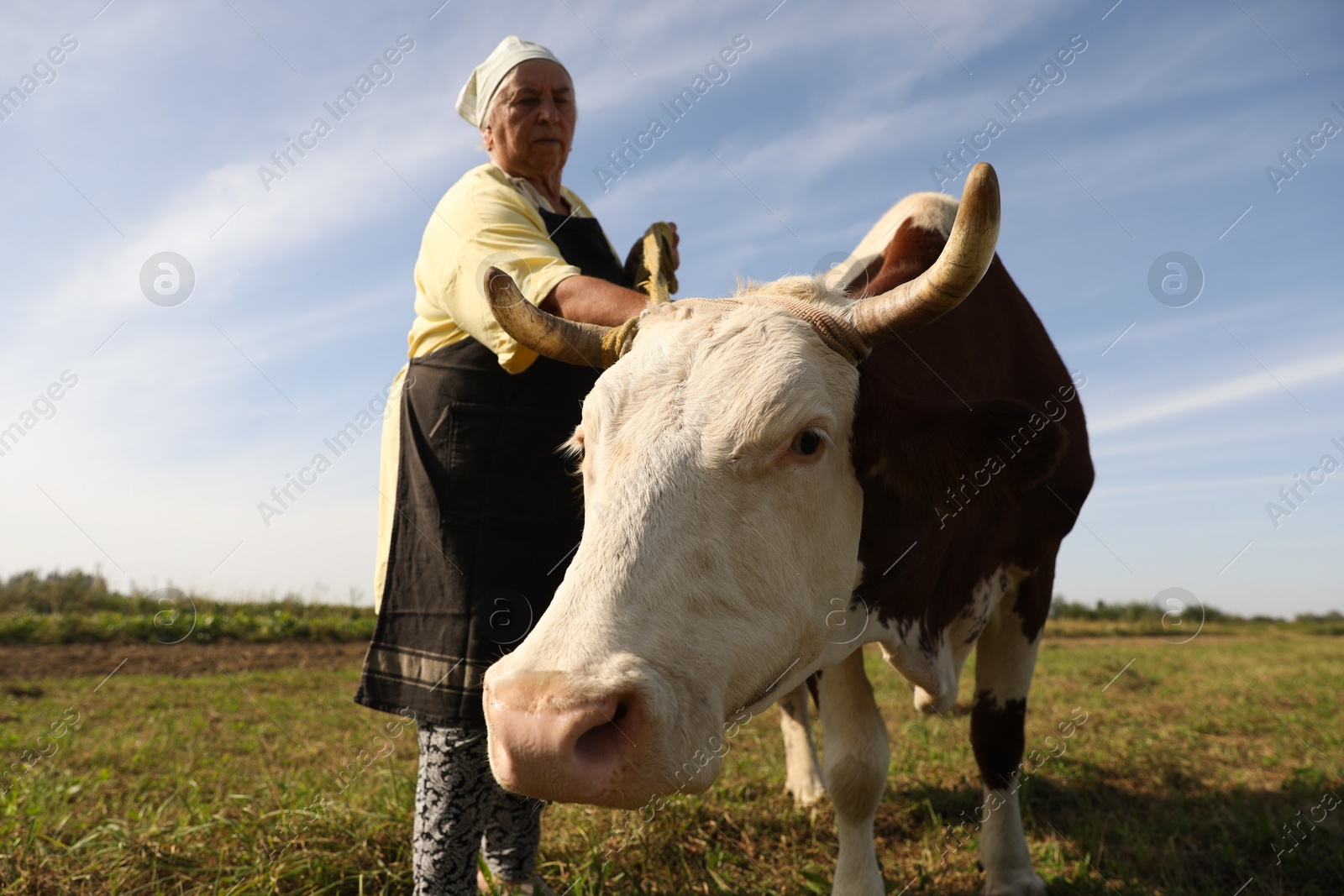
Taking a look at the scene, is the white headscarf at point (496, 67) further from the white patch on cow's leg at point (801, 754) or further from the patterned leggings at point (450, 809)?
the white patch on cow's leg at point (801, 754)

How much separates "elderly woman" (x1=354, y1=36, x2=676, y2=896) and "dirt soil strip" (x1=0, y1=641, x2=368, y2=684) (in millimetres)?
7530

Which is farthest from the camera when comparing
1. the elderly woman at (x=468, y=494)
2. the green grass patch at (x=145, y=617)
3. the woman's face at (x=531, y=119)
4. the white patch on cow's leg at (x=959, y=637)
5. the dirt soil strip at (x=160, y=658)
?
the green grass patch at (x=145, y=617)

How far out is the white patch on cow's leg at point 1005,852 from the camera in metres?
3.17

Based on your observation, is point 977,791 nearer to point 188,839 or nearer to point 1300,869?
point 1300,869

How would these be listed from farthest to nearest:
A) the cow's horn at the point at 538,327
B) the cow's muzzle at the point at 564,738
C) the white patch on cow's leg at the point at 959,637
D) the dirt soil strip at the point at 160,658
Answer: the dirt soil strip at the point at 160,658 < the white patch on cow's leg at the point at 959,637 < the cow's horn at the point at 538,327 < the cow's muzzle at the point at 564,738

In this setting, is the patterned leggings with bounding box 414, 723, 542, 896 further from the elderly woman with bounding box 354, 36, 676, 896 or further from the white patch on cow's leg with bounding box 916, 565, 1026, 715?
the white patch on cow's leg with bounding box 916, 565, 1026, 715

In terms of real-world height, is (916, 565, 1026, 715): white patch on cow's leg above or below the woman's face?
below

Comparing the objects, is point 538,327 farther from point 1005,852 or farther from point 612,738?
point 1005,852

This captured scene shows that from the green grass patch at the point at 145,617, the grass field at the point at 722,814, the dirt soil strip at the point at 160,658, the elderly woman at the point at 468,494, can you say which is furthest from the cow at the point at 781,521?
the green grass patch at the point at 145,617

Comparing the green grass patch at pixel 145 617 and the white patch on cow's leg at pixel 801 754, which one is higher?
the green grass patch at pixel 145 617

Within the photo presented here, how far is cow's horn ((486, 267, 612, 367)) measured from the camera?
7.83ft

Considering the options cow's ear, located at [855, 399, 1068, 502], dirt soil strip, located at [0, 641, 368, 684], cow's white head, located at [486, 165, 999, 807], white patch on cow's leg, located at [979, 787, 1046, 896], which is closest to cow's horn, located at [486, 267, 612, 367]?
cow's white head, located at [486, 165, 999, 807]

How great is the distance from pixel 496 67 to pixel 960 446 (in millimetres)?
2106

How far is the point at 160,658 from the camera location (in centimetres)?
986
